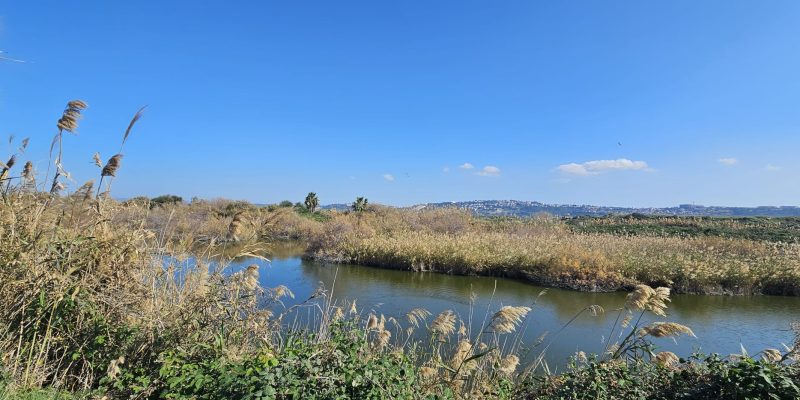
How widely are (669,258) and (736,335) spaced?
19.9 feet

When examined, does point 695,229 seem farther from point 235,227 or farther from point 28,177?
point 28,177

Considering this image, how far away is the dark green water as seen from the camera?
7.46m

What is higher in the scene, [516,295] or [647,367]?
[647,367]

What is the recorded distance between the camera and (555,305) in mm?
10531

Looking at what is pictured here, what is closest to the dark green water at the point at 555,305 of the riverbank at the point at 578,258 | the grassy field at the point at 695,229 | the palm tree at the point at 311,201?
the riverbank at the point at 578,258

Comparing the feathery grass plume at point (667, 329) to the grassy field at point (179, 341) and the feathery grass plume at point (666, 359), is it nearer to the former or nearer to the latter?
the grassy field at point (179, 341)

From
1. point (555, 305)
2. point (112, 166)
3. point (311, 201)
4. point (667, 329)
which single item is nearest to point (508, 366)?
point (667, 329)

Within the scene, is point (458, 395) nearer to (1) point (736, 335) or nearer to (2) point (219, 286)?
(2) point (219, 286)

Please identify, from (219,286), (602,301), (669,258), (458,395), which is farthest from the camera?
(669,258)

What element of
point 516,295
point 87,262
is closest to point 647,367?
point 87,262

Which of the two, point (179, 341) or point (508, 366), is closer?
point (179, 341)

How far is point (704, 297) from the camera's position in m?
12.0

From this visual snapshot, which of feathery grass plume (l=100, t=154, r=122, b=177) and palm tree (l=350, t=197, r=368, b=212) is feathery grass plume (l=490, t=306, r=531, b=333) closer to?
feathery grass plume (l=100, t=154, r=122, b=177)

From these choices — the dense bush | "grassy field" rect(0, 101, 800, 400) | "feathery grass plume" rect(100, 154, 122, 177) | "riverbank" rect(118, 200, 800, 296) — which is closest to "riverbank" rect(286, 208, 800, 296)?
"riverbank" rect(118, 200, 800, 296)
